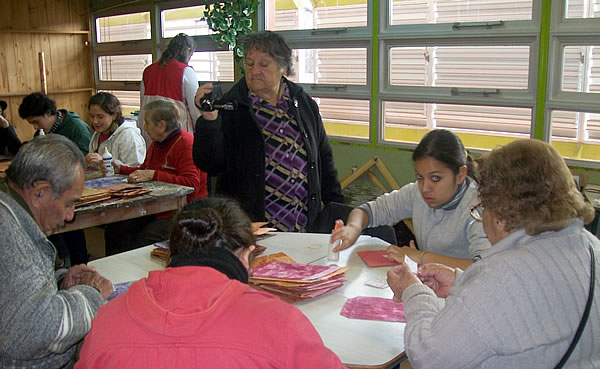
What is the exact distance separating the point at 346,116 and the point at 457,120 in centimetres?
104

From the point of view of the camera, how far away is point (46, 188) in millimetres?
1737

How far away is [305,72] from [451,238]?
3122 mm

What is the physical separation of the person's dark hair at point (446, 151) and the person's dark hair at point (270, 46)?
0.89 meters

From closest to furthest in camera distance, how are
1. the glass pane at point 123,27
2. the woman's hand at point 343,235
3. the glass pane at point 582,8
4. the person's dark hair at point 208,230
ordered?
the person's dark hair at point 208,230
the woman's hand at point 343,235
the glass pane at point 582,8
the glass pane at point 123,27

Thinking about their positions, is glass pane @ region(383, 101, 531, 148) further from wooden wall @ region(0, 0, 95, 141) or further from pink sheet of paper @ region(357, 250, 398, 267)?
wooden wall @ region(0, 0, 95, 141)

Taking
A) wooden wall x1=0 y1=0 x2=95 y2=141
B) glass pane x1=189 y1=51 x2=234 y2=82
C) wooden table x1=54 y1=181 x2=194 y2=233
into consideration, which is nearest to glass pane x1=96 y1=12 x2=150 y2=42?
wooden wall x1=0 y1=0 x2=95 y2=141

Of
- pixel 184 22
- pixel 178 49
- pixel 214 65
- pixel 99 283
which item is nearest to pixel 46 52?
pixel 184 22

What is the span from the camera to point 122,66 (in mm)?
7484

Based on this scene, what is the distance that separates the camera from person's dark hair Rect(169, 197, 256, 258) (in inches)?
47.9

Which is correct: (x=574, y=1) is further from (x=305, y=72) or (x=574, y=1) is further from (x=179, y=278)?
(x=179, y=278)

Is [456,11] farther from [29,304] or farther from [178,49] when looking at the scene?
[29,304]

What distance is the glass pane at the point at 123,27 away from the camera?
6.91m

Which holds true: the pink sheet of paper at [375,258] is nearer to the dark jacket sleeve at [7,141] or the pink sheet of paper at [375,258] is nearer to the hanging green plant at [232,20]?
the hanging green plant at [232,20]

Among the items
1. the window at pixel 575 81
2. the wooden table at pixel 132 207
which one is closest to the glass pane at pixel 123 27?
the wooden table at pixel 132 207
